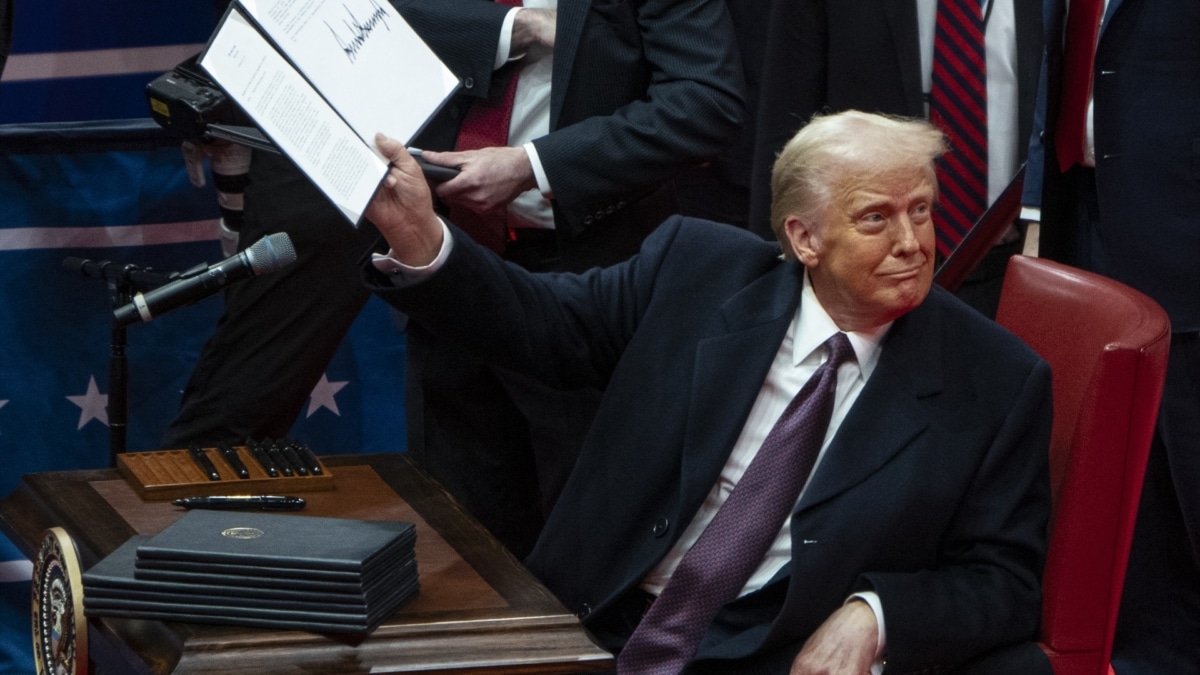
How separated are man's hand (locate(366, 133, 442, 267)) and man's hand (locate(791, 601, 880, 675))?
76 centimetres

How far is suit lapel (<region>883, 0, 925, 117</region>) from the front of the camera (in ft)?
12.2

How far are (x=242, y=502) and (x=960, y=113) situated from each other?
2.08 meters

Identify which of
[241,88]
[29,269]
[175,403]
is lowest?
[175,403]

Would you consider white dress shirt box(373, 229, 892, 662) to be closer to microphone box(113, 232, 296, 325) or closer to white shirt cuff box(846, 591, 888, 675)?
white shirt cuff box(846, 591, 888, 675)

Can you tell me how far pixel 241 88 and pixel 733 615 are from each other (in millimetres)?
1008

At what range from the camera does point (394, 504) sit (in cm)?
247

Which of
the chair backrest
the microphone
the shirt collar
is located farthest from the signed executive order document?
the chair backrest

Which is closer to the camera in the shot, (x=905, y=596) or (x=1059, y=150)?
(x=905, y=596)

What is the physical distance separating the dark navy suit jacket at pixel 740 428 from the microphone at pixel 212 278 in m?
0.24

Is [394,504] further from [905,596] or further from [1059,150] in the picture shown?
[1059,150]

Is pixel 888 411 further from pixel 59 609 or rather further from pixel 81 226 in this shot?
pixel 81 226

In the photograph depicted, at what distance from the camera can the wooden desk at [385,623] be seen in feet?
6.48

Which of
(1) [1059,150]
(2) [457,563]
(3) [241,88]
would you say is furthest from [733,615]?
(1) [1059,150]

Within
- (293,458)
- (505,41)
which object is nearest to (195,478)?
(293,458)
